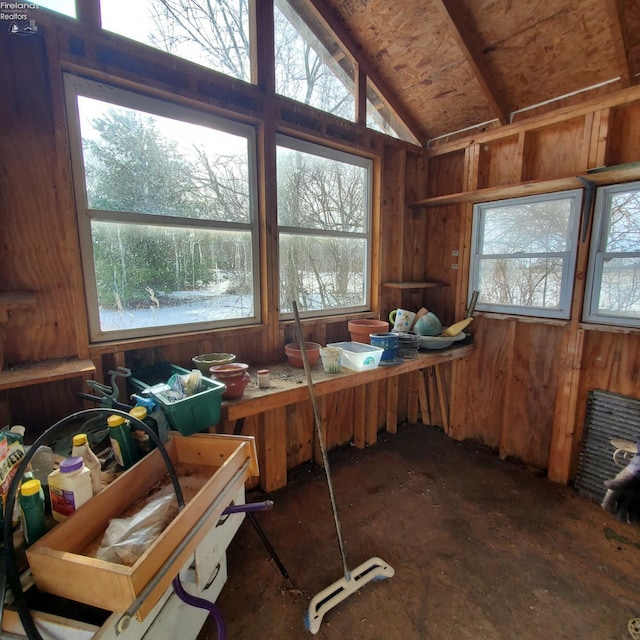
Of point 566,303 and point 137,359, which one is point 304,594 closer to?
point 137,359

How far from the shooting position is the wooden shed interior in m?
1.55

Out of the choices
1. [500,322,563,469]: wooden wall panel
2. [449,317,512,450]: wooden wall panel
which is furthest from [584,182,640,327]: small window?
[449,317,512,450]: wooden wall panel

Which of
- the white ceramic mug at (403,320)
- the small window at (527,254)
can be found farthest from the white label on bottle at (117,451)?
the small window at (527,254)

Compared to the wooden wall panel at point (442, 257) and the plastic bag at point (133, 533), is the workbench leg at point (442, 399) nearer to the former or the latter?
the wooden wall panel at point (442, 257)

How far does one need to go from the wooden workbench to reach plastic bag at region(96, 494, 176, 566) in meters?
0.55

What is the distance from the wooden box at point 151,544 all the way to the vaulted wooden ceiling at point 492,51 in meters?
2.82

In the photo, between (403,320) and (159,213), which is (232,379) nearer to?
(159,213)

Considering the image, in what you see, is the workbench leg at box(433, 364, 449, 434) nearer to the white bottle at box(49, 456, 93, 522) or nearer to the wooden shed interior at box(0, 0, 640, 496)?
the wooden shed interior at box(0, 0, 640, 496)

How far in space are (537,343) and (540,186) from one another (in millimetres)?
1167

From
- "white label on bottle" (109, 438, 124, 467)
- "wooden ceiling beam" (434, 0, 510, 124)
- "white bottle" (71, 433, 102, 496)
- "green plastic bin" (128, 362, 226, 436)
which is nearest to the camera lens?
"white bottle" (71, 433, 102, 496)

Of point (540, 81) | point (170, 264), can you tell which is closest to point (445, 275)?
point (540, 81)

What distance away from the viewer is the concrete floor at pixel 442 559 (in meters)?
1.52

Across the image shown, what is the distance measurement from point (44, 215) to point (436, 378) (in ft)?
10.2

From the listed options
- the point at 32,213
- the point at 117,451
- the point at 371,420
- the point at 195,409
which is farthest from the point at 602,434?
the point at 32,213
